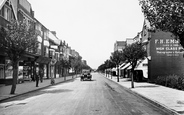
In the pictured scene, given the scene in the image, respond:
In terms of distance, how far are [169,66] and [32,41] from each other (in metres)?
23.5

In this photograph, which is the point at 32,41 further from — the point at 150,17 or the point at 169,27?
the point at 169,27

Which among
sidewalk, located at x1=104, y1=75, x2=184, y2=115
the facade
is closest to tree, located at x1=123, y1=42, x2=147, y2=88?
sidewalk, located at x1=104, y1=75, x2=184, y2=115

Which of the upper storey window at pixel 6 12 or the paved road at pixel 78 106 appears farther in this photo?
the upper storey window at pixel 6 12

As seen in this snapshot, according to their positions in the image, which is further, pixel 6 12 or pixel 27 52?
pixel 27 52

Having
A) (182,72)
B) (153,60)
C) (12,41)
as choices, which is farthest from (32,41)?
(182,72)

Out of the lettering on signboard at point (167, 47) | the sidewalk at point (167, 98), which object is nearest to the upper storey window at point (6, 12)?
the sidewalk at point (167, 98)

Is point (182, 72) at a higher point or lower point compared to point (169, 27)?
lower

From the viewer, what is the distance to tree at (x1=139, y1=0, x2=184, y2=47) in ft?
34.4

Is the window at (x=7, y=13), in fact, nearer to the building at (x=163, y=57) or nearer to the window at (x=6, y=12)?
the window at (x=6, y=12)

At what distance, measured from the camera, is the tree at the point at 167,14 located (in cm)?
1048

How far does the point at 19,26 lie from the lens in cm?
1642

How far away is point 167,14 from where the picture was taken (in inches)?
421

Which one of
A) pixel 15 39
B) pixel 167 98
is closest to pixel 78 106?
pixel 167 98

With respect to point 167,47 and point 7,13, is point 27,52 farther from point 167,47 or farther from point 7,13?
point 167,47
